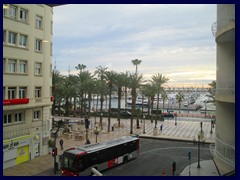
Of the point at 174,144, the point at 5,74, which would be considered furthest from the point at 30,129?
the point at 174,144

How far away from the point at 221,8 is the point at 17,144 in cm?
1423

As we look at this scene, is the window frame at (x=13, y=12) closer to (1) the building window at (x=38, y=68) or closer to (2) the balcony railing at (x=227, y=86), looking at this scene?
(1) the building window at (x=38, y=68)

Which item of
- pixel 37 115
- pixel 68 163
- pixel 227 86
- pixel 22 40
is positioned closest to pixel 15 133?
pixel 37 115

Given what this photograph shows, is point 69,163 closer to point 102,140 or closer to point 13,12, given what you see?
point 13,12

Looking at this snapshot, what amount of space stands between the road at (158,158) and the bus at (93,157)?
0.54m

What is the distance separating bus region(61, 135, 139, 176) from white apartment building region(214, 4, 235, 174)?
6939mm

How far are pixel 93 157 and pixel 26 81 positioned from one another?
22.0 feet

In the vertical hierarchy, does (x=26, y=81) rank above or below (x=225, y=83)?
above

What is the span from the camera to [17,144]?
17016mm

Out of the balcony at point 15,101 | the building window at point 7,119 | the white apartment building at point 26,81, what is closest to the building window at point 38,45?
the white apartment building at point 26,81

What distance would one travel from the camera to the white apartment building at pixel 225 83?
9625mm

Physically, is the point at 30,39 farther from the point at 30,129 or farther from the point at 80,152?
the point at 80,152

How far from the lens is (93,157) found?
49.9ft

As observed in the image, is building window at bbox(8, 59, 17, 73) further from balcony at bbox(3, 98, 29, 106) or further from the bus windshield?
the bus windshield
